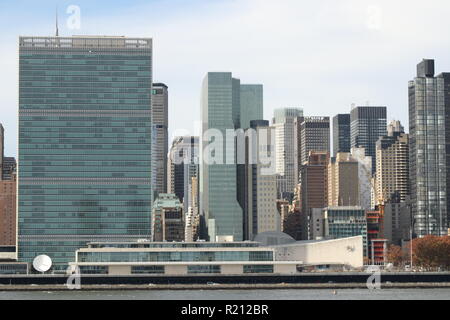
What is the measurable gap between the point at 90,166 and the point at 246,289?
56.9 m

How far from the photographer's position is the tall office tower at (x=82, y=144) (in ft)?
623

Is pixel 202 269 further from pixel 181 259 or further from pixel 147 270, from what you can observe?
pixel 147 270

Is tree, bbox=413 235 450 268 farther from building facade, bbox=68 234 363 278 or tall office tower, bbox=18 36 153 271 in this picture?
tall office tower, bbox=18 36 153 271

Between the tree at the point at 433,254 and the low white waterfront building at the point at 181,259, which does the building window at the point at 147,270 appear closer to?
the low white waterfront building at the point at 181,259

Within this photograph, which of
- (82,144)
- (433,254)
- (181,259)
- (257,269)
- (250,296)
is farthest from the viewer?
(82,144)

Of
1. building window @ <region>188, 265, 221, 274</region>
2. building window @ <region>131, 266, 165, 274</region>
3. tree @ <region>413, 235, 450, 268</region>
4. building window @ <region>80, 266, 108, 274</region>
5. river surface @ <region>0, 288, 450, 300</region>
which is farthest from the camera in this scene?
tree @ <region>413, 235, 450, 268</region>

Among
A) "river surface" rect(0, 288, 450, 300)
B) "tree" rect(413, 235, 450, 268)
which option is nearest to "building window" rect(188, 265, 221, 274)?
"river surface" rect(0, 288, 450, 300)

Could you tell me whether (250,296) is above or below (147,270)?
above

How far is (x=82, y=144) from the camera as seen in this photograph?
192 metres

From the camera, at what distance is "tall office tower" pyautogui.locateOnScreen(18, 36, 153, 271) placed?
18975cm

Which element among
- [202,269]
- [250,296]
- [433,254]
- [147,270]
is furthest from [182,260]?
[433,254]

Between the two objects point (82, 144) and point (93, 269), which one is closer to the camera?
point (93, 269)
